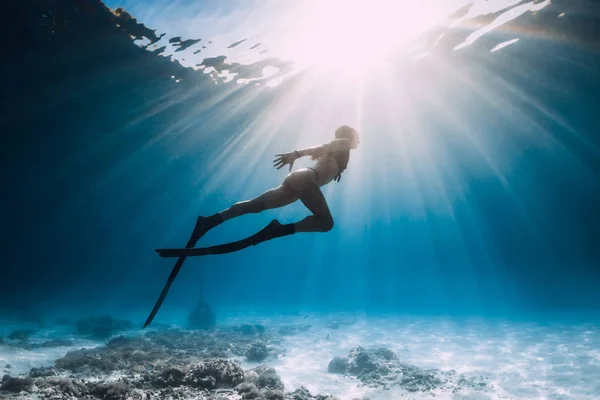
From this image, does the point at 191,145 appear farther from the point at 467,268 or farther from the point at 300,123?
the point at 467,268

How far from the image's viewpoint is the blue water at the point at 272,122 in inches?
511

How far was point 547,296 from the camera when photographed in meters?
55.2

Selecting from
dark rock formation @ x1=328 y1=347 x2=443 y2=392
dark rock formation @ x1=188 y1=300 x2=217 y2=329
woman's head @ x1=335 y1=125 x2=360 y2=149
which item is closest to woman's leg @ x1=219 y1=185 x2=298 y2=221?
woman's head @ x1=335 y1=125 x2=360 y2=149

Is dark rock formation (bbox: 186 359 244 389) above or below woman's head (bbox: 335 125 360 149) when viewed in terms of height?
below

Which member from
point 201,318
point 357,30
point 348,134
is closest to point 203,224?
point 348,134

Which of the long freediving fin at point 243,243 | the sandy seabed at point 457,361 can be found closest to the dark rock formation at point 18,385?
the sandy seabed at point 457,361

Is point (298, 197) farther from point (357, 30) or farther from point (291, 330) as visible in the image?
point (291, 330)

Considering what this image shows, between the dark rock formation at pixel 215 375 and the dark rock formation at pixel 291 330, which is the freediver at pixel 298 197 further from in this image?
the dark rock formation at pixel 291 330

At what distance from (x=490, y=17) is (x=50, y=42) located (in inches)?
777

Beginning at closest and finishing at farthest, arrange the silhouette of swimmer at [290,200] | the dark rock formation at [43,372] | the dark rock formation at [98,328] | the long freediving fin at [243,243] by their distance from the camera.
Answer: the long freediving fin at [243,243] → the silhouette of swimmer at [290,200] → the dark rock formation at [43,372] → the dark rock formation at [98,328]

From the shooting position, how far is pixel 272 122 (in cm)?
2214

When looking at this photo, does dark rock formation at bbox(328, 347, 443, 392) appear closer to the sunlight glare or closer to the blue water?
the blue water

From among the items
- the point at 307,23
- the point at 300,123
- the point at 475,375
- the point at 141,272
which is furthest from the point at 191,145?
the point at 141,272

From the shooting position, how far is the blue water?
1297 cm
